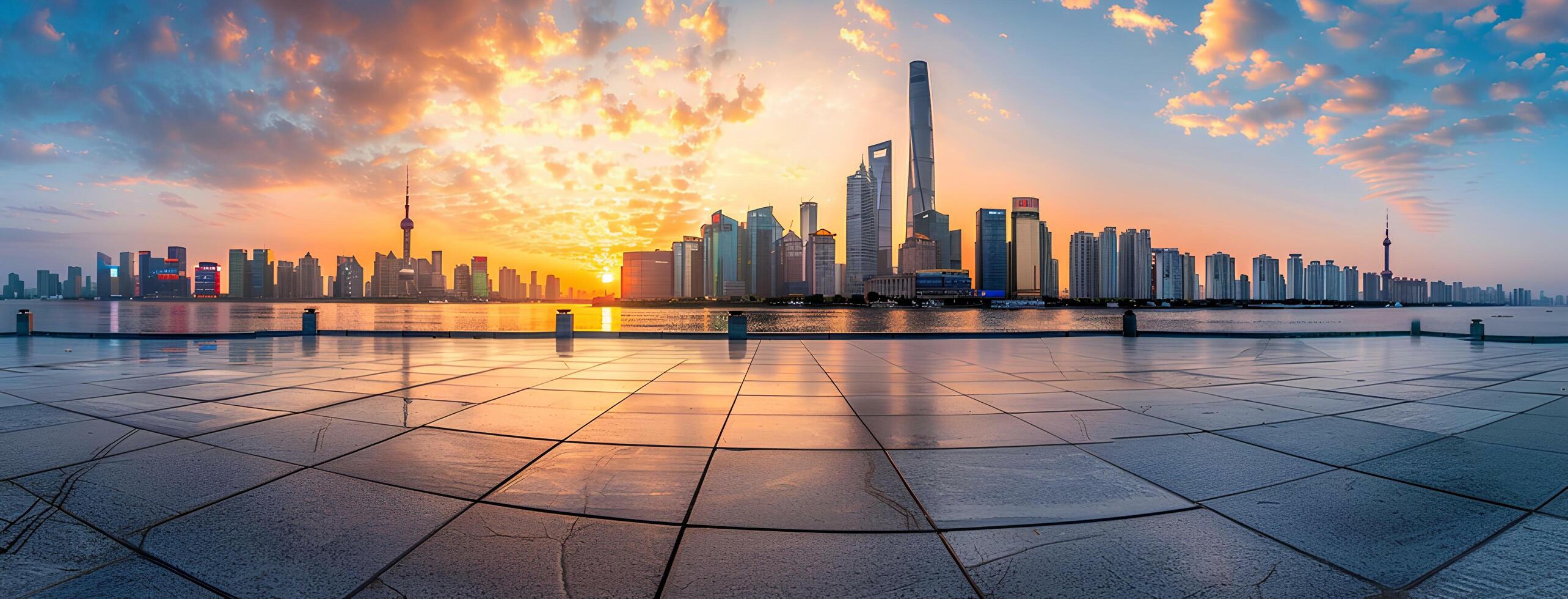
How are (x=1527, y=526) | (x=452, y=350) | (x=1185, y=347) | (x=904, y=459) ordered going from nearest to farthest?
(x=1527, y=526) < (x=904, y=459) < (x=452, y=350) < (x=1185, y=347)

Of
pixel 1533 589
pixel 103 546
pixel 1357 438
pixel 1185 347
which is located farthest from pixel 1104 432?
pixel 1185 347

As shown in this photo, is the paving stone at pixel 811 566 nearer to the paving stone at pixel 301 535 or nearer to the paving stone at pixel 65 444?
the paving stone at pixel 301 535

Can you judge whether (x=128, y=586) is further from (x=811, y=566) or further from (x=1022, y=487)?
(x=1022, y=487)

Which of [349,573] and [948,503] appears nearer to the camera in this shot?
[349,573]

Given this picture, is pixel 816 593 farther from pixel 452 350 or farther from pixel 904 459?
pixel 452 350

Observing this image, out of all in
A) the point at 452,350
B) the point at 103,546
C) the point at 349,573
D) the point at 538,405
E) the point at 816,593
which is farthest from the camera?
the point at 452,350

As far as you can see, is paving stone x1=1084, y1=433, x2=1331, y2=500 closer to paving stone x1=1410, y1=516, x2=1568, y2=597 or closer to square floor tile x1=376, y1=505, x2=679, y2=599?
paving stone x1=1410, y1=516, x2=1568, y2=597
